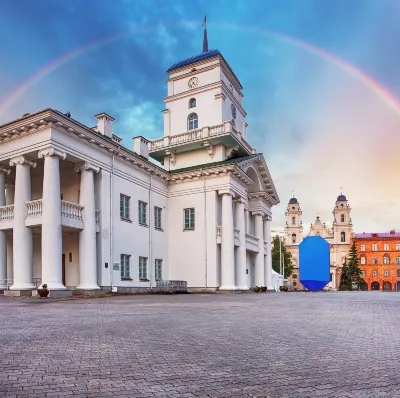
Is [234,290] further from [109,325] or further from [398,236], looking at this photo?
[398,236]

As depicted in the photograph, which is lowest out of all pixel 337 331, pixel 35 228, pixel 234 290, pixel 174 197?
pixel 234 290

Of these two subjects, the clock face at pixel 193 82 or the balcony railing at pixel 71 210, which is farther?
the clock face at pixel 193 82

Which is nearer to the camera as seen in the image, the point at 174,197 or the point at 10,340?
the point at 10,340

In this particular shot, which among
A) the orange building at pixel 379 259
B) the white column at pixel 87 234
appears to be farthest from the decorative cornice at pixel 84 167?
the orange building at pixel 379 259

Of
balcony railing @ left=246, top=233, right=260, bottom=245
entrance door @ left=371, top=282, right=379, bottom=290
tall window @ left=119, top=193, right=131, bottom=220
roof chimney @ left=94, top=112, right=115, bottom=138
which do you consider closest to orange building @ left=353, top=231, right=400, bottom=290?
entrance door @ left=371, top=282, right=379, bottom=290

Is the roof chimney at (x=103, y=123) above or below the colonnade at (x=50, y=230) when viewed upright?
above

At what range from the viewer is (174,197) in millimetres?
35875

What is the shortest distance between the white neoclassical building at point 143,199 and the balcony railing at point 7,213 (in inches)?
2.5

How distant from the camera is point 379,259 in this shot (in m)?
138

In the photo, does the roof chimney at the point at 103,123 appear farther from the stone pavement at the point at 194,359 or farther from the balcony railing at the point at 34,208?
the stone pavement at the point at 194,359

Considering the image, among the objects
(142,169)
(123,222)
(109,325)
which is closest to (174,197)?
(142,169)

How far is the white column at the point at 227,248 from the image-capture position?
109 feet

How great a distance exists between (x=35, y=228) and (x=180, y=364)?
21593 mm

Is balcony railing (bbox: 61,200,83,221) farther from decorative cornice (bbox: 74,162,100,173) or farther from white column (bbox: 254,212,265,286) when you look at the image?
white column (bbox: 254,212,265,286)
